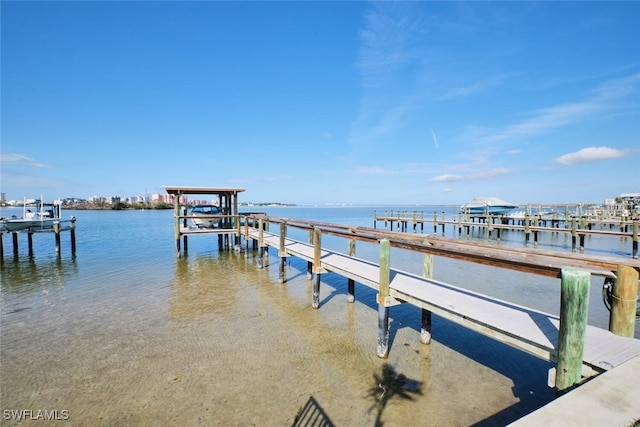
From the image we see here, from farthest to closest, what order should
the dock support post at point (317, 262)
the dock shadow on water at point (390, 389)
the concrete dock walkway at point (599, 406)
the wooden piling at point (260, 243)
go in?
1. the wooden piling at point (260, 243)
2. the dock support post at point (317, 262)
3. the dock shadow on water at point (390, 389)
4. the concrete dock walkway at point (599, 406)

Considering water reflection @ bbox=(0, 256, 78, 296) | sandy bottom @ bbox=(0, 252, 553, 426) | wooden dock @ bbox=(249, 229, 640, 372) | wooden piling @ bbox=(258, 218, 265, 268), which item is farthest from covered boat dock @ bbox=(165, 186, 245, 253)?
wooden dock @ bbox=(249, 229, 640, 372)

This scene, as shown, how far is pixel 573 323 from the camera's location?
329 centimetres

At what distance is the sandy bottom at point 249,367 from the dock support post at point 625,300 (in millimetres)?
1835

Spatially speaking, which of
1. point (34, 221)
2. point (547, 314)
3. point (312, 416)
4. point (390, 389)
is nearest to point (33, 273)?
point (34, 221)

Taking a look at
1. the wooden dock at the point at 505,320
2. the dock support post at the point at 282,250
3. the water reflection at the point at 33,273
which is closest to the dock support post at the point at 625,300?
the wooden dock at the point at 505,320

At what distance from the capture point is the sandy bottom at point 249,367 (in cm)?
457

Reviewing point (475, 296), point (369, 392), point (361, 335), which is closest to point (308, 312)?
point (361, 335)

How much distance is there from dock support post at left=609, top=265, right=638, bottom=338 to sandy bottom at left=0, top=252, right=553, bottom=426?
6.02 ft

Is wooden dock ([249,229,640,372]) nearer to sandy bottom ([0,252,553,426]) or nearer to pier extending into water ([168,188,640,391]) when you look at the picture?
pier extending into water ([168,188,640,391])

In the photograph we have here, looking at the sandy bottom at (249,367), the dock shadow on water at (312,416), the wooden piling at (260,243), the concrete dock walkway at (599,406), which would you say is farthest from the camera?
the wooden piling at (260,243)

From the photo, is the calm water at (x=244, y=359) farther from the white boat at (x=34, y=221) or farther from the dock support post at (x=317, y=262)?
the white boat at (x=34, y=221)

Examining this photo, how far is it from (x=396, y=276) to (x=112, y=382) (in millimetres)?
5879

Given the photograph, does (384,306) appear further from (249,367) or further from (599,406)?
(599,406)

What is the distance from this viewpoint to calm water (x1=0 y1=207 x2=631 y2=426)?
463cm
